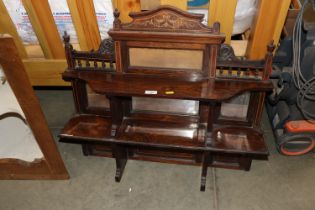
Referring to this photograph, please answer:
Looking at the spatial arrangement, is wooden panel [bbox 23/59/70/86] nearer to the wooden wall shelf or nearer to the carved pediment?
the wooden wall shelf

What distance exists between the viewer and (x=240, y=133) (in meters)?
1.54

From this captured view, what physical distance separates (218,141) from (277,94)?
1.64 feet

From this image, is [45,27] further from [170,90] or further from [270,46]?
[270,46]

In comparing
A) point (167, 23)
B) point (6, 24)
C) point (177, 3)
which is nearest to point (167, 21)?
point (167, 23)

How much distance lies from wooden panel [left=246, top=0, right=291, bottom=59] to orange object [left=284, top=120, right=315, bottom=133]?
43 centimetres

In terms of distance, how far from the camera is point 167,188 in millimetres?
1621

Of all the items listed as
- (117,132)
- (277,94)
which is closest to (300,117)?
(277,94)

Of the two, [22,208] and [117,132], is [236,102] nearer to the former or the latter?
[117,132]

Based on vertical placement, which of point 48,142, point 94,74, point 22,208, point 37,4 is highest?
point 37,4

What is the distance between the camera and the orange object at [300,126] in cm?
164

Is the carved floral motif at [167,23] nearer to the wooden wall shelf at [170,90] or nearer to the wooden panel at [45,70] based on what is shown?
the wooden wall shelf at [170,90]

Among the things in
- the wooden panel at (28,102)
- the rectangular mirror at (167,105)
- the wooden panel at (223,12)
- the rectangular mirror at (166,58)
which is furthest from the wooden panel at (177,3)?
the wooden panel at (28,102)

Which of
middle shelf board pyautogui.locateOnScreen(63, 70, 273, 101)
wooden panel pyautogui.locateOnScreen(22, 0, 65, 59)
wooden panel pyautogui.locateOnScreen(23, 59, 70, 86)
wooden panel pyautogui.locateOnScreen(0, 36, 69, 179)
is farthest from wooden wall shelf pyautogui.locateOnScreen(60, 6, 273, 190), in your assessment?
wooden panel pyautogui.locateOnScreen(23, 59, 70, 86)

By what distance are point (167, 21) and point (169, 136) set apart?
57 centimetres
